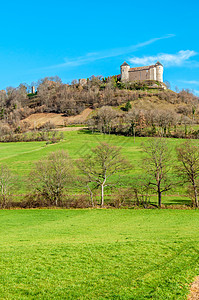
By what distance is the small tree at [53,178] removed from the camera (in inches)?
1547

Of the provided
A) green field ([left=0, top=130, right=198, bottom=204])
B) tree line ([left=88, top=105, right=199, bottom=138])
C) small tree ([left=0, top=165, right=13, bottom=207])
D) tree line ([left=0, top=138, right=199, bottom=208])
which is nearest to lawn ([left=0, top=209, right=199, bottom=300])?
tree line ([left=0, top=138, right=199, bottom=208])

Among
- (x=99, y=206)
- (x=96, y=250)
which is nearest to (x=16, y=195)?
(x=99, y=206)

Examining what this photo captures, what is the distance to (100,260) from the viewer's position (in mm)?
14398

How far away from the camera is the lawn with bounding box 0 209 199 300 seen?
36.1 ft

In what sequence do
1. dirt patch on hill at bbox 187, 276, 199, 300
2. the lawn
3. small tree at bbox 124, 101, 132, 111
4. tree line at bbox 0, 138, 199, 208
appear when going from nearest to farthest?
dirt patch on hill at bbox 187, 276, 199, 300 → the lawn → tree line at bbox 0, 138, 199, 208 → small tree at bbox 124, 101, 132, 111

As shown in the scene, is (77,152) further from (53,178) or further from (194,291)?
(194,291)

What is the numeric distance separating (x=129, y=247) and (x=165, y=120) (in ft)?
321

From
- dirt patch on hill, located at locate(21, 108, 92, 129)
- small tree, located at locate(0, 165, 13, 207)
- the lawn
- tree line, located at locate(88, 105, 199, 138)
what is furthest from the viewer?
dirt patch on hill, located at locate(21, 108, 92, 129)

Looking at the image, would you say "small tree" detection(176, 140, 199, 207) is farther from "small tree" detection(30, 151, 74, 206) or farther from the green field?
"small tree" detection(30, 151, 74, 206)

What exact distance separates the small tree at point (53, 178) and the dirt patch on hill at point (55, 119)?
104 meters

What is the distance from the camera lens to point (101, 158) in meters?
41.3

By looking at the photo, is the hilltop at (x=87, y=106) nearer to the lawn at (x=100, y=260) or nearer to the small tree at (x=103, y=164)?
the small tree at (x=103, y=164)

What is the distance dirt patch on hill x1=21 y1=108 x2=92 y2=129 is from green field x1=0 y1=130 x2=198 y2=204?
34.1 metres

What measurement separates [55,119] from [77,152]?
87409mm
